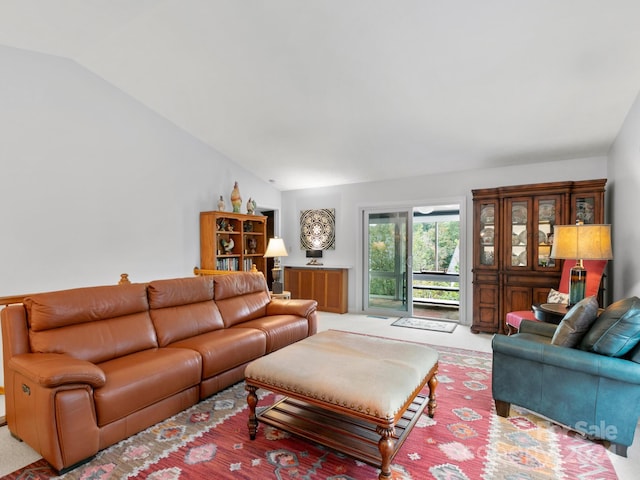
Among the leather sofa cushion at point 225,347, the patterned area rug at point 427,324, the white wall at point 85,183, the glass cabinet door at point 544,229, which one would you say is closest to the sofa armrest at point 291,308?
the leather sofa cushion at point 225,347

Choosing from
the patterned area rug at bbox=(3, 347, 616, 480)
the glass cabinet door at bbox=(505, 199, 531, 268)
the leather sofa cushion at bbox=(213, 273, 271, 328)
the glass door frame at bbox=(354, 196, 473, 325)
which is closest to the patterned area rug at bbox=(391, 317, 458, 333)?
the glass door frame at bbox=(354, 196, 473, 325)

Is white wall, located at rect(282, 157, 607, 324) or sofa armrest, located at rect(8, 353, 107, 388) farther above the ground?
white wall, located at rect(282, 157, 607, 324)

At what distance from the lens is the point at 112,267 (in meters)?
3.95

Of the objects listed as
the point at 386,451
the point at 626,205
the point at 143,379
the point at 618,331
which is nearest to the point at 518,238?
the point at 626,205

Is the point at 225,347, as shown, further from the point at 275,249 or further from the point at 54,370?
the point at 275,249

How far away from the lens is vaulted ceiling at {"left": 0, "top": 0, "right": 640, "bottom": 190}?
2.46m

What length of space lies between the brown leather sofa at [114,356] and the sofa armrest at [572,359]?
2040 millimetres

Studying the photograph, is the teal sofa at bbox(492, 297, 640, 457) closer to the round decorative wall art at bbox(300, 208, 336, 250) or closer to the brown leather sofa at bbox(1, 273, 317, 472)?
the brown leather sofa at bbox(1, 273, 317, 472)

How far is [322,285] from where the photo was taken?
20.2 feet

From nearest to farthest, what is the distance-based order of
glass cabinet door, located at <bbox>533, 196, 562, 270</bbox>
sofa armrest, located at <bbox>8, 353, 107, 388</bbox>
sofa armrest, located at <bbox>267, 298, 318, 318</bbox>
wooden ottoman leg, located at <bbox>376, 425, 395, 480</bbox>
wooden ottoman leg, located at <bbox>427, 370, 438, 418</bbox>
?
wooden ottoman leg, located at <bbox>376, 425, 395, 480</bbox>, sofa armrest, located at <bbox>8, 353, 107, 388</bbox>, wooden ottoman leg, located at <bbox>427, 370, 438, 418</bbox>, sofa armrest, located at <bbox>267, 298, 318, 318</bbox>, glass cabinet door, located at <bbox>533, 196, 562, 270</bbox>

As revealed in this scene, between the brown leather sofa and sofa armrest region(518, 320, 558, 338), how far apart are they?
2226 mm

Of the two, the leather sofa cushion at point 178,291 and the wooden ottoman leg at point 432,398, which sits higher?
the leather sofa cushion at point 178,291

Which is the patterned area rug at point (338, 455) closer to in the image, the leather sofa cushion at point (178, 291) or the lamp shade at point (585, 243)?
the leather sofa cushion at point (178, 291)

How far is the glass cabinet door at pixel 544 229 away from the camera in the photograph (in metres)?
4.21
